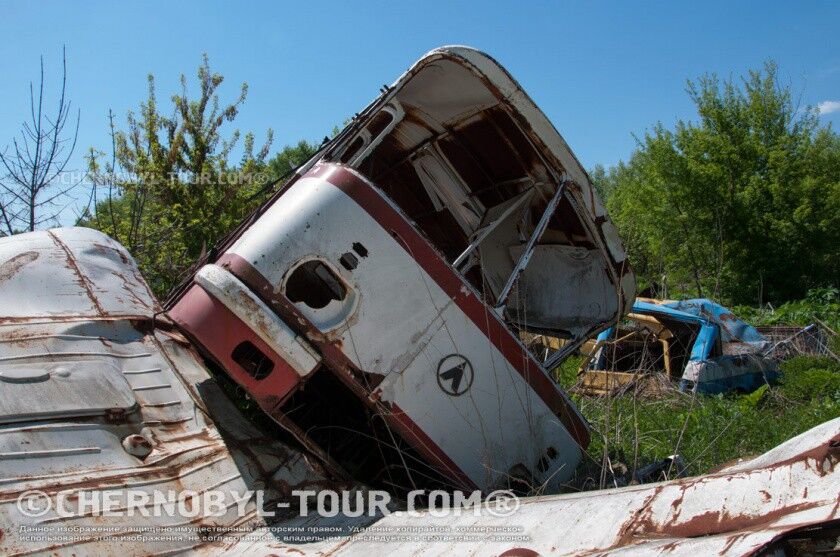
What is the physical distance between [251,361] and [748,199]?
2022 cm

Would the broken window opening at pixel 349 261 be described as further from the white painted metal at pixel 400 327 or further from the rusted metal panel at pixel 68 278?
the rusted metal panel at pixel 68 278

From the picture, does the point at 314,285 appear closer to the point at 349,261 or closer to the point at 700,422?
the point at 349,261

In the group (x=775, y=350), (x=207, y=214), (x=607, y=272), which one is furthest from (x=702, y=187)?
(x=607, y=272)

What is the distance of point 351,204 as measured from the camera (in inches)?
127

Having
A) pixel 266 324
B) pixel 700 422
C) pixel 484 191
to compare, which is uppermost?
pixel 484 191

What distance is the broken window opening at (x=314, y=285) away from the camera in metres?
3.23

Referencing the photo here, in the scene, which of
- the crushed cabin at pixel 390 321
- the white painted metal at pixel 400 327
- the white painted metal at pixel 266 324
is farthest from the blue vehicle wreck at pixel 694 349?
the white painted metal at pixel 266 324

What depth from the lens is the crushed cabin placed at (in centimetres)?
307

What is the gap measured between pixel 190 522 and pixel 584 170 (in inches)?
105

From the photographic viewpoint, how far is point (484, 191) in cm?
468

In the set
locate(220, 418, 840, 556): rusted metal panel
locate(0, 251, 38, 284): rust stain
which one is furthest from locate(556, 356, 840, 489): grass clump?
locate(0, 251, 38, 284): rust stain

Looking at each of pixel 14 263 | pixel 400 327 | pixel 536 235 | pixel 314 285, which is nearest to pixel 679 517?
pixel 400 327

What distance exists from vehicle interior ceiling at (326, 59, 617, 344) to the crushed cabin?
1.2 inches

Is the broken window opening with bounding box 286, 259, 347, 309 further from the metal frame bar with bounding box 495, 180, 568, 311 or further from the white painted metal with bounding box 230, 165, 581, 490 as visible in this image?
the metal frame bar with bounding box 495, 180, 568, 311
